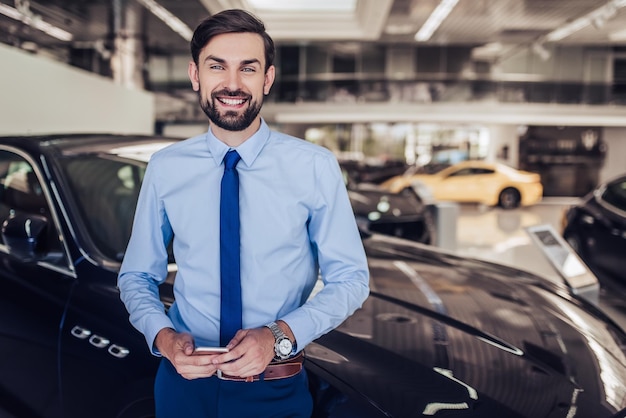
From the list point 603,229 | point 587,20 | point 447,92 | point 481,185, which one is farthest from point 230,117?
point 447,92

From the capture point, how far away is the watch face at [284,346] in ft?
4.41

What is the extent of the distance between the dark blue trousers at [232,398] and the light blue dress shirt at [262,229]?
0.37ft

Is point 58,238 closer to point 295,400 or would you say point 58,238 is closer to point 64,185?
point 64,185

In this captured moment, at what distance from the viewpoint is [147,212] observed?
1.57 m

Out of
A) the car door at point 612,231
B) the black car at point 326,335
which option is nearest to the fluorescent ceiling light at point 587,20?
the car door at point 612,231

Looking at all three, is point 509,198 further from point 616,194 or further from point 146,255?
point 146,255

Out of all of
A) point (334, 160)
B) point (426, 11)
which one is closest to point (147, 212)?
point (334, 160)

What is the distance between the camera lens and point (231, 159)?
1.47 m

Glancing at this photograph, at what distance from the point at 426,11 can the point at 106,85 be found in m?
9.48

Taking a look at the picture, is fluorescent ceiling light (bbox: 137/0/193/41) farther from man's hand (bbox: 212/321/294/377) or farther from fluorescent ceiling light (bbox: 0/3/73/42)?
man's hand (bbox: 212/321/294/377)

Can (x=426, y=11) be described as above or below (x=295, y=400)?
above

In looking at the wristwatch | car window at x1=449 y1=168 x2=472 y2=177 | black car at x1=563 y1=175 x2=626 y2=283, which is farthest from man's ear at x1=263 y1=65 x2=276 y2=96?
car window at x1=449 y1=168 x2=472 y2=177

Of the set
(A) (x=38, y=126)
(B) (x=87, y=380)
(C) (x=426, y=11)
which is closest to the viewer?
(B) (x=87, y=380)

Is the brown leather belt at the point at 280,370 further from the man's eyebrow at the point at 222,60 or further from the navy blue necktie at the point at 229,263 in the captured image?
the man's eyebrow at the point at 222,60
